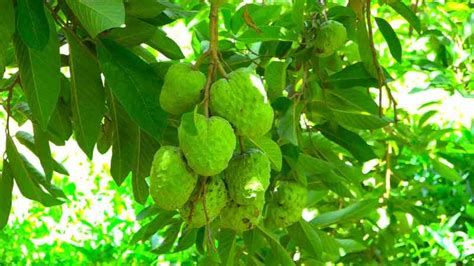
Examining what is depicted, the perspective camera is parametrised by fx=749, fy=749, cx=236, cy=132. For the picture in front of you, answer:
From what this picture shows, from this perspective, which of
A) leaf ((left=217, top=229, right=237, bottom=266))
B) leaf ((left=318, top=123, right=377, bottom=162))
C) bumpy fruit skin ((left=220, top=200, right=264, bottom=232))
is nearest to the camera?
bumpy fruit skin ((left=220, top=200, right=264, bottom=232))

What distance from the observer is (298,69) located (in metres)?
1.50

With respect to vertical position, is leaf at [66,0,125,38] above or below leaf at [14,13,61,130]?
above

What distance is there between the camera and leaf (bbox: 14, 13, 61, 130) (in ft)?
3.47

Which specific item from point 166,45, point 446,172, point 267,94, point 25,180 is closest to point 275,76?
point 267,94

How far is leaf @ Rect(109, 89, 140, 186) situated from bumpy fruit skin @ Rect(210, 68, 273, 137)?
42 cm

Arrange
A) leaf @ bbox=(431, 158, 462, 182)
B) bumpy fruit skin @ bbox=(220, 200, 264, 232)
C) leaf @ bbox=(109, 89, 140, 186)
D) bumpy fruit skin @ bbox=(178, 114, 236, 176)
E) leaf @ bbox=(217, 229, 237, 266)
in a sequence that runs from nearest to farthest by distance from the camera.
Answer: bumpy fruit skin @ bbox=(178, 114, 236, 176)
bumpy fruit skin @ bbox=(220, 200, 264, 232)
leaf @ bbox=(109, 89, 140, 186)
leaf @ bbox=(217, 229, 237, 266)
leaf @ bbox=(431, 158, 462, 182)

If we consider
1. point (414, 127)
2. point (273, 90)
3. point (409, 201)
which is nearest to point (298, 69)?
point (273, 90)

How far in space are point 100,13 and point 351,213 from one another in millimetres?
1012

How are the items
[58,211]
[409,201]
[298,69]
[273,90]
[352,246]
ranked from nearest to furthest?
[273,90] < [298,69] < [352,246] < [409,201] < [58,211]

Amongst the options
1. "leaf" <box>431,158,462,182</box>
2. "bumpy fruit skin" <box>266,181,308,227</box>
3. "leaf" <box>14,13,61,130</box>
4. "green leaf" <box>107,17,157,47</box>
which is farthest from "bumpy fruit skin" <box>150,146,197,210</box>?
"leaf" <box>431,158,462,182</box>

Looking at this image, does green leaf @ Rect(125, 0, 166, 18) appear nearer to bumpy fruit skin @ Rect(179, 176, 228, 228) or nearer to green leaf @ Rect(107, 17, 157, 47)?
green leaf @ Rect(107, 17, 157, 47)

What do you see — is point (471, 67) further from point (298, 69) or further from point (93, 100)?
point (93, 100)

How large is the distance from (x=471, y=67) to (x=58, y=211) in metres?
1.96

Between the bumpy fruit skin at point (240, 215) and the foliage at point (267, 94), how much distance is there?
0.03 metres
